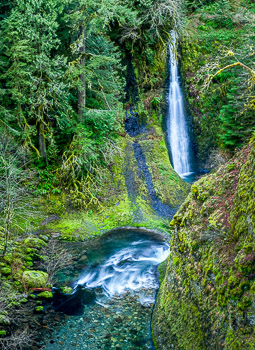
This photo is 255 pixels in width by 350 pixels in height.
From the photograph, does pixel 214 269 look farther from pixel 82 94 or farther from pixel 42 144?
pixel 82 94

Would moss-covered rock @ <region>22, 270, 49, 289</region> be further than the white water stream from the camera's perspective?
No

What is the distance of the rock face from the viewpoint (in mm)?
4488

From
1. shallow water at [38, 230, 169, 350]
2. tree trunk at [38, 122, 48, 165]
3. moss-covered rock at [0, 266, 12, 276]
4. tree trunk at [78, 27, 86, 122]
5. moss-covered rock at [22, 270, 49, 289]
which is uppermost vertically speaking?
tree trunk at [78, 27, 86, 122]

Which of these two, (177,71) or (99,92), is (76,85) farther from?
(177,71)

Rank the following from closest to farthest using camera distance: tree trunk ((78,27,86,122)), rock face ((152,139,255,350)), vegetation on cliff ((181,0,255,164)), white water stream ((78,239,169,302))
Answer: rock face ((152,139,255,350)), white water stream ((78,239,169,302)), tree trunk ((78,27,86,122)), vegetation on cliff ((181,0,255,164))

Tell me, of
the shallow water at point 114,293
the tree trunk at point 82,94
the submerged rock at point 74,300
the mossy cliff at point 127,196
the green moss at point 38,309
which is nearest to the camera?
the shallow water at point 114,293

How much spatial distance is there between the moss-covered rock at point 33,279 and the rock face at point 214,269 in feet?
11.9

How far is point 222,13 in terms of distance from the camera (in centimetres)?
2211

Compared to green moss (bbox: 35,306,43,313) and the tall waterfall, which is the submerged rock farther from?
the tall waterfall

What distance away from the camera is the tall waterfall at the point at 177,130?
735 inches

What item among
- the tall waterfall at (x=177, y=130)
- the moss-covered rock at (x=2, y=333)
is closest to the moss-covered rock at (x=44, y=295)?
the moss-covered rock at (x=2, y=333)

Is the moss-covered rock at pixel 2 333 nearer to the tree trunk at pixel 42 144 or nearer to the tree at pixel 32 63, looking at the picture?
the tree at pixel 32 63

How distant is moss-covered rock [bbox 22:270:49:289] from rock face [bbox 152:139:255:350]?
3.64 metres

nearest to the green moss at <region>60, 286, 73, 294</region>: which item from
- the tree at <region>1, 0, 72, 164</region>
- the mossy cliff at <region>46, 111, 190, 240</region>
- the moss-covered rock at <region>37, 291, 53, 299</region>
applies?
the moss-covered rock at <region>37, 291, 53, 299</region>
